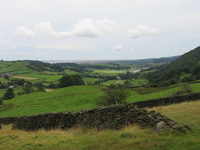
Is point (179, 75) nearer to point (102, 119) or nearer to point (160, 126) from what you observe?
point (102, 119)

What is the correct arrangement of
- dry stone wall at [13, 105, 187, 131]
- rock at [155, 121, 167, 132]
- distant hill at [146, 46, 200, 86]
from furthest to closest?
1. distant hill at [146, 46, 200, 86]
2. dry stone wall at [13, 105, 187, 131]
3. rock at [155, 121, 167, 132]

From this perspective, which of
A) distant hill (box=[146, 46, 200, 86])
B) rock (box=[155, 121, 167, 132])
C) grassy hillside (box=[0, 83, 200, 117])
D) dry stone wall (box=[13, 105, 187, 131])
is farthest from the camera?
distant hill (box=[146, 46, 200, 86])

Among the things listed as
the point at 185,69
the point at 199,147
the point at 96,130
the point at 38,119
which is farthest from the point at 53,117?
the point at 185,69

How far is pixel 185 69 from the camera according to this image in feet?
360

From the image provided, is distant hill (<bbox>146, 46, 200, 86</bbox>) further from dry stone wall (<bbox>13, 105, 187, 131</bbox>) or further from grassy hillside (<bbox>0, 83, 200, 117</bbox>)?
dry stone wall (<bbox>13, 105, 187, 131</bbox>)

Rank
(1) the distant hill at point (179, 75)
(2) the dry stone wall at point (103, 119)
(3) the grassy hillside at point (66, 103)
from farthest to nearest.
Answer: (1) the distant hill at point (179, 75) → (3) the grassy hillside at point (66, 103) → (2) the dry stone wall at point (103, 119)

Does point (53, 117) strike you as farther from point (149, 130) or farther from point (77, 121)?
point (149, 130)

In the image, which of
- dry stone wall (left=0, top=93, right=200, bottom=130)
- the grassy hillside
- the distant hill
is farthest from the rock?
the distant hill

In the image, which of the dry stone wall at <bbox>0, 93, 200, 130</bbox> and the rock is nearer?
the rock

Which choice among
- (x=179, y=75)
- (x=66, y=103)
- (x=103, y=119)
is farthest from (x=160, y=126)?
(x=179, y=75)

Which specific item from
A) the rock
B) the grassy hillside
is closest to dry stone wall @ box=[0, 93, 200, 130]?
the rock

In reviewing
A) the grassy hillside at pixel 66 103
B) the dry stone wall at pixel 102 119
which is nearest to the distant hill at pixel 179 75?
the grassy hillside at pixel 66 103

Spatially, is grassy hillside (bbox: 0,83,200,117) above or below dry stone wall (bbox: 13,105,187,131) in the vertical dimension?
below

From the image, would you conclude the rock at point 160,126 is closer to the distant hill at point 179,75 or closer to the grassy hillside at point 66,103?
the grassy hillside at point 66,103
